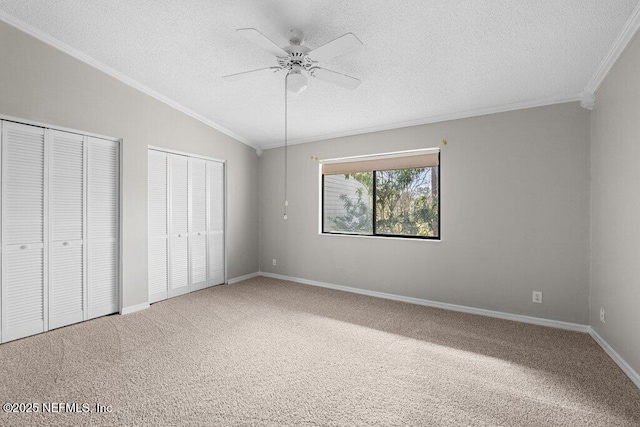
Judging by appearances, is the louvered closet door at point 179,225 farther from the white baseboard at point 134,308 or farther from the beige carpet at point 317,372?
the beige carpet at point 317,372

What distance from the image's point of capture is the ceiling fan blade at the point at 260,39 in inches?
79.4

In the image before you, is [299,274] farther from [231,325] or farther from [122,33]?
[122,33]

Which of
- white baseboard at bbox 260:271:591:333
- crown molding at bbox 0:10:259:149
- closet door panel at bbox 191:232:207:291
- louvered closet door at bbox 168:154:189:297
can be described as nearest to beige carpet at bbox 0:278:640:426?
white baseboard at bbox 260:271:591:333

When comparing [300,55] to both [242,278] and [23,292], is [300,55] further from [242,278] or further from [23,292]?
[242,278]

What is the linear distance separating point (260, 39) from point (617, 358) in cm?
364

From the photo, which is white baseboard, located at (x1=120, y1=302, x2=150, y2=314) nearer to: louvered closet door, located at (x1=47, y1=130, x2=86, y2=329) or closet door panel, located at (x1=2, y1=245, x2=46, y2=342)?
louvered closet door, located at (x1=47, y1=130, x2=86, y2=329)

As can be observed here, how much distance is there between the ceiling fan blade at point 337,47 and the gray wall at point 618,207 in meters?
1.98

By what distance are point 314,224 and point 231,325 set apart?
2.16m

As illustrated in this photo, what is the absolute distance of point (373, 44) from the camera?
2.58 meters

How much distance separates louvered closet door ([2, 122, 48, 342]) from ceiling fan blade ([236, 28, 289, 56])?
2.51 meters

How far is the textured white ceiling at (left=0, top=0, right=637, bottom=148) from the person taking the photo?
2197mm

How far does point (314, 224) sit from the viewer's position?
16.5 feet

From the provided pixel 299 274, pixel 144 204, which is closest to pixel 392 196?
pixel 299 274

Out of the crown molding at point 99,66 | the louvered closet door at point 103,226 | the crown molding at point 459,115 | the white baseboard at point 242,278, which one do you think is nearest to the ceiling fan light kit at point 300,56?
the crown molding at point 459,115
